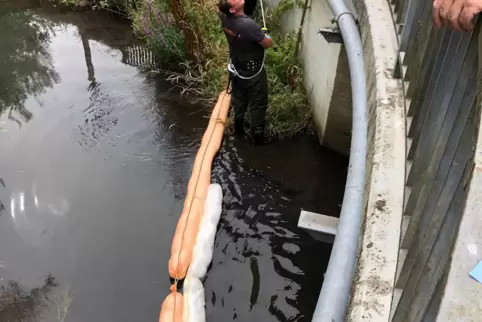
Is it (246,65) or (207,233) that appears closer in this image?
(207,233)

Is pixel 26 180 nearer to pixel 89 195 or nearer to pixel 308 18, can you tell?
pixel 89 195

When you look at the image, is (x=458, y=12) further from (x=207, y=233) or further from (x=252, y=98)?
(x=252, y=98)

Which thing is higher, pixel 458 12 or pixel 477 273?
pixel 458 12

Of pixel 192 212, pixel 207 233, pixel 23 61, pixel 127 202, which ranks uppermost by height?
pixel 23 61

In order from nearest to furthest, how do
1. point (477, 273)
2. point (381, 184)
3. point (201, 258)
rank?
point (477, 273) < point (381, 184) < point (201, 258)

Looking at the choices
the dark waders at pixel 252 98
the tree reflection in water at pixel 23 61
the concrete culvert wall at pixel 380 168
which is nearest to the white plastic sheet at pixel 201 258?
the dark waders at pixel 252 98

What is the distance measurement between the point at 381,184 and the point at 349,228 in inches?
14.1

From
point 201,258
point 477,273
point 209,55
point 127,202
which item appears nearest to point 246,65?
point 209,55

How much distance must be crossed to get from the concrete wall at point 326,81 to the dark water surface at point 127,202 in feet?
1.00

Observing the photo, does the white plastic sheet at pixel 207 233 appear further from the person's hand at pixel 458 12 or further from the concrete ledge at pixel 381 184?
the person's hand at pixel 458 12

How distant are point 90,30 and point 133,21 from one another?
100 centimetres

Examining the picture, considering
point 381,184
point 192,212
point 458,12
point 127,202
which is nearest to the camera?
point 458,12

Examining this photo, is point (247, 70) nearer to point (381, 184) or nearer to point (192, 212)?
point (192, 212)

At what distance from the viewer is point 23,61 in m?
8.49
